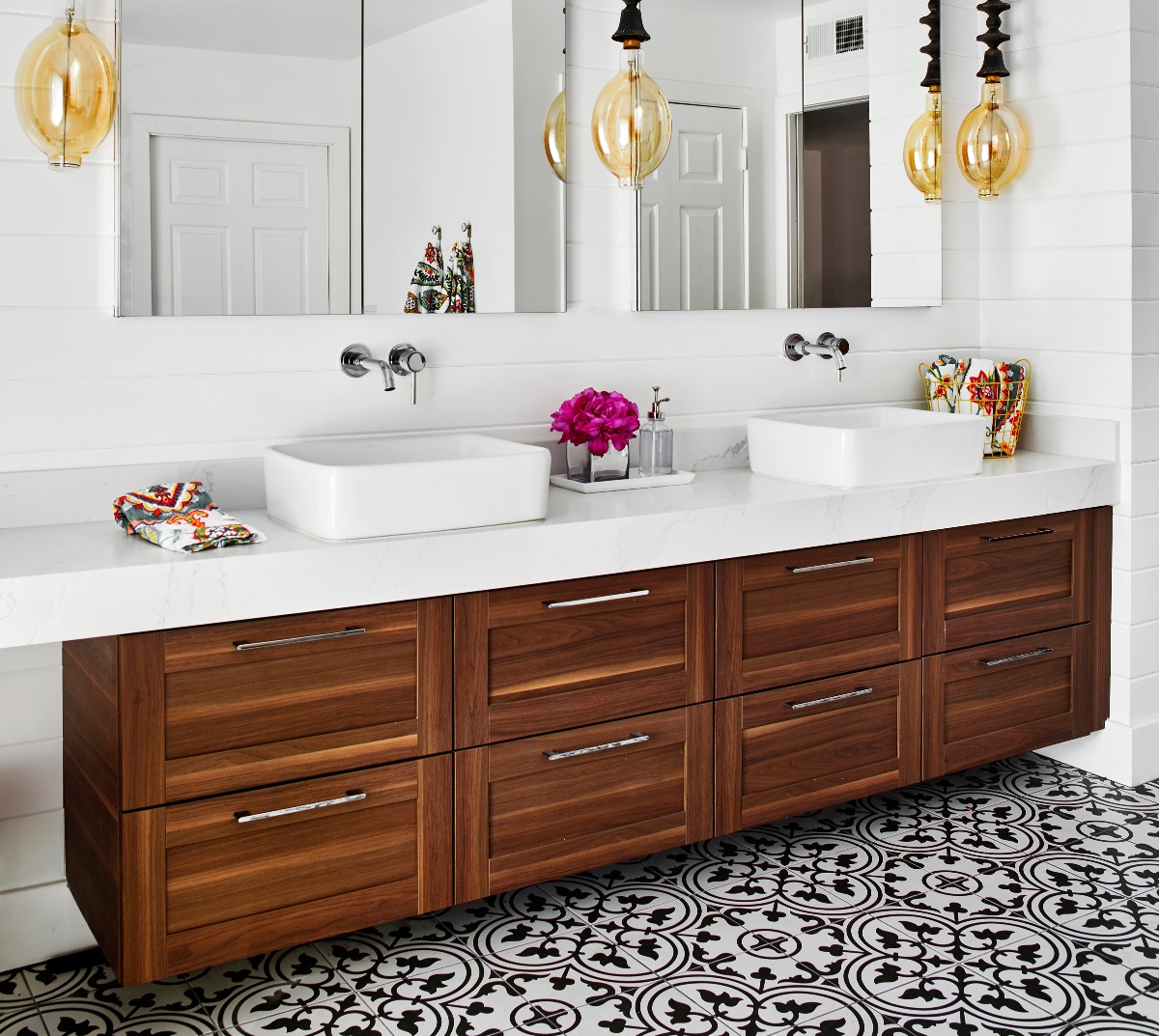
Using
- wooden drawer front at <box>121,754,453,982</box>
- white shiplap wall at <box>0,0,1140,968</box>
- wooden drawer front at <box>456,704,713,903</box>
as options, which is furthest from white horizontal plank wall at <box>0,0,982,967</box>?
wooden drawer front at <box>456,704,713,903</box>

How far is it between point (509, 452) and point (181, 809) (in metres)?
0.93

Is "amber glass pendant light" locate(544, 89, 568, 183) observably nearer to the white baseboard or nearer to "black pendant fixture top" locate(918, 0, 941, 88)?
"black pendant fixture top" locate(918, 0, 941, 88)

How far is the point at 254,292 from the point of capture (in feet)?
8.41

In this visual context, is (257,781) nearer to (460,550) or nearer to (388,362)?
(460,550)

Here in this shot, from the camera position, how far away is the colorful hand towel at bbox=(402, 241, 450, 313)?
274cm

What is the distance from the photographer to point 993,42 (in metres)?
3.37

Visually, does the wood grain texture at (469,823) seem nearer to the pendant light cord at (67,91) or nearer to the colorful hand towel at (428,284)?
the colorful hand towel at (428,284)

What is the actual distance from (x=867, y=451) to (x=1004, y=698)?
81 centimetres

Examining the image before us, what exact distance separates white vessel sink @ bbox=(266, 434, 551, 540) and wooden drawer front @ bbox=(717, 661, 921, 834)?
69cm

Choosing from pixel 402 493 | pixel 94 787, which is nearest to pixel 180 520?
pixel 402 493

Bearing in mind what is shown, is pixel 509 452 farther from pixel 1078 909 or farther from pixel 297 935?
pixel 1078 909

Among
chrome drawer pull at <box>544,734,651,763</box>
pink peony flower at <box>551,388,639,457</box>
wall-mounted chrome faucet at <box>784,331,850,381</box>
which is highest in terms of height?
wall-mounted chrome faucet at <box>784,331,850,381</box>

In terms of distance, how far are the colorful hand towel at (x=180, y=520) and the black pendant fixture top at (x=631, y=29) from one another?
57.9 inches

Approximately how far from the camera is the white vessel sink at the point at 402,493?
2213mm
